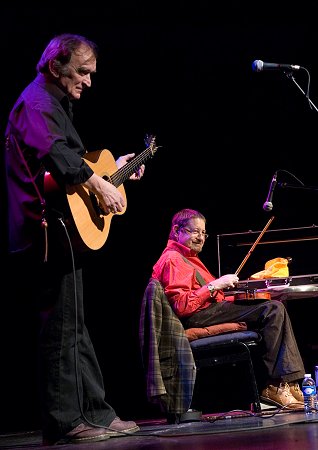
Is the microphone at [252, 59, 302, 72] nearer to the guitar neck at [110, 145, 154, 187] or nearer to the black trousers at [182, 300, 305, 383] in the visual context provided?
the guitar neck at [110, 145, 154, 187]

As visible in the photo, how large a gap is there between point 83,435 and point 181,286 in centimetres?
167

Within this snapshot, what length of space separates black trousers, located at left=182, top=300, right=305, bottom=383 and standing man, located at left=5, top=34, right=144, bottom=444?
59.1 inches

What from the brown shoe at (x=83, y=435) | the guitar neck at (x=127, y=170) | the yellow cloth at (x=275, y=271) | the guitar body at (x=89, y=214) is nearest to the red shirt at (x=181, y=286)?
the yellow cloth at (x=275, y=271)

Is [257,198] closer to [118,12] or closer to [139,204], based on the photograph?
[139,204]

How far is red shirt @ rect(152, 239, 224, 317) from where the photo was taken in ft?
14.2

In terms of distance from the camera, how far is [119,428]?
122 inches

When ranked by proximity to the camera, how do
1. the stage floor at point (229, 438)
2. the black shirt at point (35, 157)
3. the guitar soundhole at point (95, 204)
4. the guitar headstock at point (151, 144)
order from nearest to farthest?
the stage floor at point (229, 438), the black shirt at point (35, 157), the guitar soundhole at point (95, 204), the guitar headstock at point (151, 144)

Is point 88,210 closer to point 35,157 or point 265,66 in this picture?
point 35,157

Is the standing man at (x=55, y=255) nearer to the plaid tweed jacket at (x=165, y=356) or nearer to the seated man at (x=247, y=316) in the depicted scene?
the plaid tweed jacket at (x=165, y=356)

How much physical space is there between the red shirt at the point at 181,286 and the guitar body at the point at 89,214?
125cm

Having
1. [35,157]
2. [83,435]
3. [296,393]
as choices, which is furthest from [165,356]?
[35,157]

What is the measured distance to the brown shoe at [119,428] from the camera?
9.87 ft

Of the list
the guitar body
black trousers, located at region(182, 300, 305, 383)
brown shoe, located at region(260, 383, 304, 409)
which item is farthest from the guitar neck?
brown shoe, located at region(260, 383, 304, 409)

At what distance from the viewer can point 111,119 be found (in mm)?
6020
